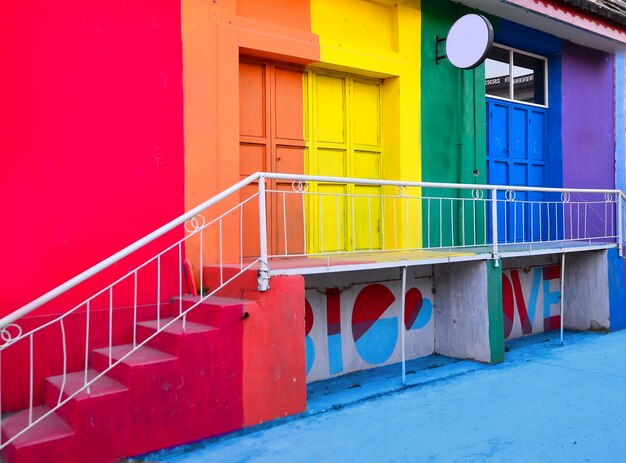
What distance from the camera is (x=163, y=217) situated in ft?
15.9

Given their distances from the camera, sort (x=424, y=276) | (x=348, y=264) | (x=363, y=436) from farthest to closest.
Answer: (x=424, y=276) < (x=348, y=264) < (x=363, y=436)

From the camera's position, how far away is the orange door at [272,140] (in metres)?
5.60

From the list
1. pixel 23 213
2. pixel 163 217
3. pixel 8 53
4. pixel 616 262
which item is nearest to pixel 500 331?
pixel 616 262

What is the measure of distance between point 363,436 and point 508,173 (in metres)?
5.16

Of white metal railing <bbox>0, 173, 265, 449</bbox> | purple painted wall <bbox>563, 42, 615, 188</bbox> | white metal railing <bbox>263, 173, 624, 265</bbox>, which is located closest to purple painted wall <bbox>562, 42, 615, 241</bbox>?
purple painted wall <bbox>563, 42, 615, 188</bbox>

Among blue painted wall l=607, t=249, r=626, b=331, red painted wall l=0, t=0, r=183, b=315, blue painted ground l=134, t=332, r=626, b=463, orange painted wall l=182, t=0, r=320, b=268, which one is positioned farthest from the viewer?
blue painted wall l=607, t=249, r=626, b=331

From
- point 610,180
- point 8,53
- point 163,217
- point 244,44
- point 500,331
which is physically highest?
point 244,44

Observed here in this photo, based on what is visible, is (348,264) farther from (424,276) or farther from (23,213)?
(23,213)

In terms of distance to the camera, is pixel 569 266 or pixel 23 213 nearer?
pixel 23 213

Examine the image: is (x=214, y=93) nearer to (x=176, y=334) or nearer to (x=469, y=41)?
(x=176, y=334)

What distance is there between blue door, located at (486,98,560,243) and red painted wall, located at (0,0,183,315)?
462cm

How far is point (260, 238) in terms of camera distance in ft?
14.0

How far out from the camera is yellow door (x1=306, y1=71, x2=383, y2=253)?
6.09 m

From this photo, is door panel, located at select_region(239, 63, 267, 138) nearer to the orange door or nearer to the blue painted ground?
the orange door
